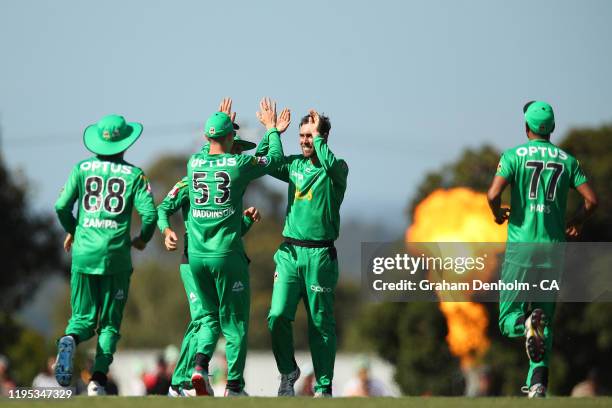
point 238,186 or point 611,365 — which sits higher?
point 238,186

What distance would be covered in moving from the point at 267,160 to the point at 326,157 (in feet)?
2.15

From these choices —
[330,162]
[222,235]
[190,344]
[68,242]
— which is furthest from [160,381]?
[330,162]

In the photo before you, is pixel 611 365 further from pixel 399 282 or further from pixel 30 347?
pixel 30 347

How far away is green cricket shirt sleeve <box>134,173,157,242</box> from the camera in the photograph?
45.2 feet

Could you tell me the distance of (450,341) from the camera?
41.5 m

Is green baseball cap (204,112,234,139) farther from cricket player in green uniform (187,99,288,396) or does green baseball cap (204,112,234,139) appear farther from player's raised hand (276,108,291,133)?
player's raised hand (276,108,291,133)

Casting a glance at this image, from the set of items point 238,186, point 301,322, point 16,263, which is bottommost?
point 301,322

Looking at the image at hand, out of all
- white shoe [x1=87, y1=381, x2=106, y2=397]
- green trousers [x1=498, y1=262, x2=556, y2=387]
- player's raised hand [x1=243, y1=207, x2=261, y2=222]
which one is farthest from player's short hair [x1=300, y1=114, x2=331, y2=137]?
white shoe [x1=87, y1=381, x2=106, y2=397]

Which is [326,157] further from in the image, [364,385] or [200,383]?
[364,385]

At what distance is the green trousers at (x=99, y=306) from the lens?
1377 cm

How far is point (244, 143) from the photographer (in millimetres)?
14961

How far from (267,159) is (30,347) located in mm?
27617

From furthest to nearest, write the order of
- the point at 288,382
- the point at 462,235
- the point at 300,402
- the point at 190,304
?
the point at 462,235
the point at 288,382
the point at 190,304
the point at 300,402

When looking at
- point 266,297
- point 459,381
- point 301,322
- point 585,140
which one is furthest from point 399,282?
point 266,297
